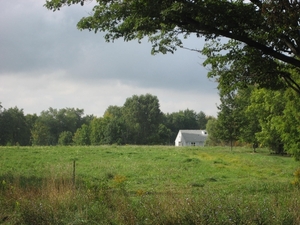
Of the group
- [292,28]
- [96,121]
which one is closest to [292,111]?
[292,28]

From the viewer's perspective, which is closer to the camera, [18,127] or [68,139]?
[18,127]

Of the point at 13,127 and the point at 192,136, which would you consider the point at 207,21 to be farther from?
the point at 192,136

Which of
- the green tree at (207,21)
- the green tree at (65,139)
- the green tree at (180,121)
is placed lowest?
the green tree at (65,139)

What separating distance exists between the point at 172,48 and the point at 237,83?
10.2 ft

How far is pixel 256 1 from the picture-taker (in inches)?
365

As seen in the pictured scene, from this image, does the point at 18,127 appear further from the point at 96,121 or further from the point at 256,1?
the point at 256,1

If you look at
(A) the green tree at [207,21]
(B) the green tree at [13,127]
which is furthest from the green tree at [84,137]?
(A) the green tree at [207,21]

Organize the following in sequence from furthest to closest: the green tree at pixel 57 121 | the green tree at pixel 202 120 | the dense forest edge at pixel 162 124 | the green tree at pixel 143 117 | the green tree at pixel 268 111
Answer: the green tree at pixel 202 120 → the green tree at pixel 57 121 → the green tree at pixel 143 117 → the green tree at pixel 268 111 → the dense forest edge at pixel 162 124

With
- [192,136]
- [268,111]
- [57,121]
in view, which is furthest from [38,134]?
[268,111]

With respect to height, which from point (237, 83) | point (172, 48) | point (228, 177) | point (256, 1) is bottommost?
point (228, 177)

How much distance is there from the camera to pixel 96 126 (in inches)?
3556

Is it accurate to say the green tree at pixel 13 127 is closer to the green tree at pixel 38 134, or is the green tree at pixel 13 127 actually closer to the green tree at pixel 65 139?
the green tree at pixel 38 134

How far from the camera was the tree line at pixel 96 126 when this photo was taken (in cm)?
8388

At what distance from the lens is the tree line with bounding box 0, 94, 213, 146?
275ft
